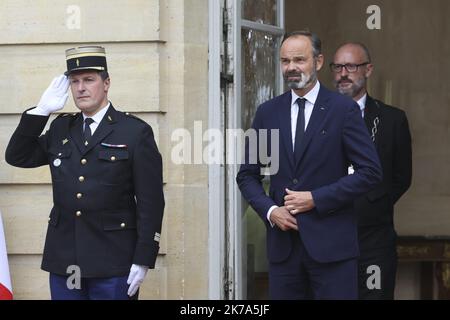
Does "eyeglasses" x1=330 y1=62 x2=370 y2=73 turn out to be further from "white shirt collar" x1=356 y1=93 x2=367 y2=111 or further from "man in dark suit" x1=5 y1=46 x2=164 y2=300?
"man in dark suit" x1=5 y1=46 x2=164 y2=300

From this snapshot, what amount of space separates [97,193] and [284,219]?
31.1 inches

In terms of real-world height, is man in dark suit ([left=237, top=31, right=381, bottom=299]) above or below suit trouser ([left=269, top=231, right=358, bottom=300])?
above

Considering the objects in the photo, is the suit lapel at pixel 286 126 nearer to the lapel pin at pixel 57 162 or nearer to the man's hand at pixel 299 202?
the man's hand at pixel 299 202

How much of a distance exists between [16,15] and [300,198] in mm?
2176

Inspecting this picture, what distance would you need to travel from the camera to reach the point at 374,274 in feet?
20.2

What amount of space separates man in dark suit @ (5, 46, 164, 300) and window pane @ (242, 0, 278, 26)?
158cm

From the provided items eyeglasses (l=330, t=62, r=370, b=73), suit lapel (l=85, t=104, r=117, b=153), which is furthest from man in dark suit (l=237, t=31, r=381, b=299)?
eyeglasses (l=330, t=62, r=370, b=73)

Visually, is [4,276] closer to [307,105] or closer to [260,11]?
[307,105]

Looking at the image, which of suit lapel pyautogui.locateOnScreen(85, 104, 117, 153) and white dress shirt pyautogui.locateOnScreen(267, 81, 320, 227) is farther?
white dress shirt pyautogui.locateOnScreen(267, 81, 320, 227)

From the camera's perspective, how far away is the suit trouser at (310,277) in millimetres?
5203

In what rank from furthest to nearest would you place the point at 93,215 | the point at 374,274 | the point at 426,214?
the point at 426,214 → the point at 374,274 → the point at 93,215

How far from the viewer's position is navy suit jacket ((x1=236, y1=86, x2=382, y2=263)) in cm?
519
